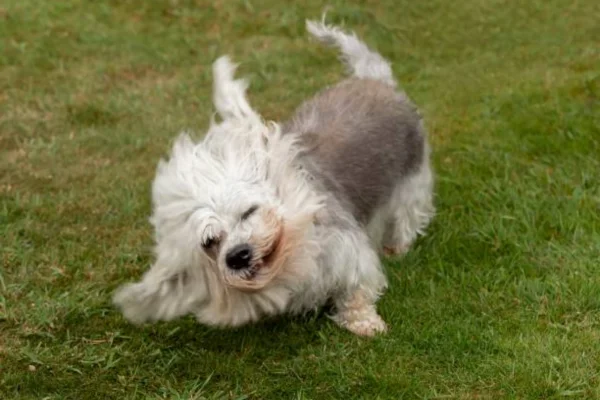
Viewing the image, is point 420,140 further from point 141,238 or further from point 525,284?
point 141,238

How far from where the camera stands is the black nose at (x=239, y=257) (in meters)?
3.55

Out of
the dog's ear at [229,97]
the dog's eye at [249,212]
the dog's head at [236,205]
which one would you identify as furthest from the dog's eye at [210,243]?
the dog's ear at [229,97]

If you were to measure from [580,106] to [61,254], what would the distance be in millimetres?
3934

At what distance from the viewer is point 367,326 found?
4.42 meters

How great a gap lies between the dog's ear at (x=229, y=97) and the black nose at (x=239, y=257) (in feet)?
2.22

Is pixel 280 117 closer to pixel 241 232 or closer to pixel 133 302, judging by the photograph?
pixel 133 302

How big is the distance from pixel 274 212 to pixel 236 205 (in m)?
0.17

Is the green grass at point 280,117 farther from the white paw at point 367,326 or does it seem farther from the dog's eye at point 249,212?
the dog's eye at point 249,212

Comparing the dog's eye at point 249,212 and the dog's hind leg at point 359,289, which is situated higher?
the dog's eye at point 249,212

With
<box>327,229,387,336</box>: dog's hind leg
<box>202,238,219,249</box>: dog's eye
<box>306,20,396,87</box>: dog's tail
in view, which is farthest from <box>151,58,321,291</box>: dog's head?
<box>306,20,396,87</box>: dog's tail

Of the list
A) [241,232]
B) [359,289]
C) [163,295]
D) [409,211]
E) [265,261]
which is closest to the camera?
[241,232]

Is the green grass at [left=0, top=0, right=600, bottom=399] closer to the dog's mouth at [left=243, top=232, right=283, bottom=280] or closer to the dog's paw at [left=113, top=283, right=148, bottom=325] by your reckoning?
the dog's paw at [left=113, top=283, right=148, bottom=325]

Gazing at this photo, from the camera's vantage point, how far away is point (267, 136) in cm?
392

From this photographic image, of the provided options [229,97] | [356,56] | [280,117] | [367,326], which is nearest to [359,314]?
[367,326]
